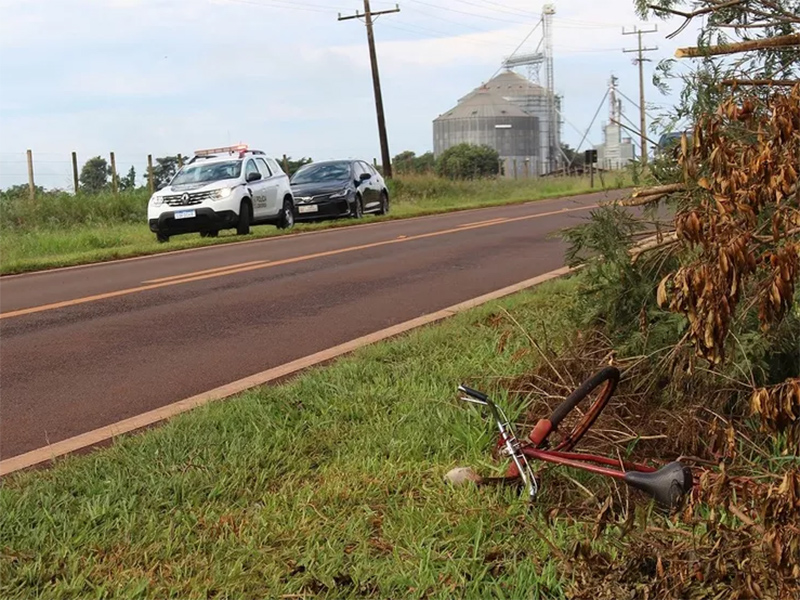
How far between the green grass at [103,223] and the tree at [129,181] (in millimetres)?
1233

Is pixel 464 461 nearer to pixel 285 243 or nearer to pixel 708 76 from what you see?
pixel 708 76

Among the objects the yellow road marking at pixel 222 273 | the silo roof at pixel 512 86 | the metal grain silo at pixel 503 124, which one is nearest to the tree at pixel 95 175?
the yellow road marking at pixel 222 273

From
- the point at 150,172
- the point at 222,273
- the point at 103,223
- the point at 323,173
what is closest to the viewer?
the point at 222,273

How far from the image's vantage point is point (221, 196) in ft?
59.2

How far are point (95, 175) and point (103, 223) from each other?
411 centimetres

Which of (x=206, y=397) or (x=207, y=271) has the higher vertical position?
(x=207, y=271)

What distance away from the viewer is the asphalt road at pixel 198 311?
5.82 m

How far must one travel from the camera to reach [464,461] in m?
4.03

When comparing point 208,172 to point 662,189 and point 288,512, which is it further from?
point 288,512

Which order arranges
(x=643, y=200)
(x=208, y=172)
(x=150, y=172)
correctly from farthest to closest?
(x=150, y=172) → (x=208, y=172) → (x=643, y=200)

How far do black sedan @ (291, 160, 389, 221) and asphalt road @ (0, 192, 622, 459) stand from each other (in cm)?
634

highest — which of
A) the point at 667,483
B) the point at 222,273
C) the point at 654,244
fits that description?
the point at 654,244

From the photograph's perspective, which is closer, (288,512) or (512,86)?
(288,512)

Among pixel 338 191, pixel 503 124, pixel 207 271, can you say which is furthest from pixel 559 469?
pixel 503 124
